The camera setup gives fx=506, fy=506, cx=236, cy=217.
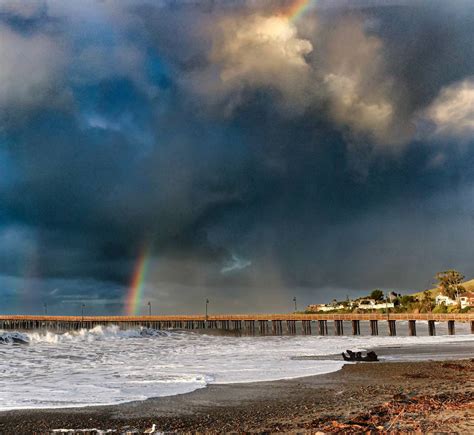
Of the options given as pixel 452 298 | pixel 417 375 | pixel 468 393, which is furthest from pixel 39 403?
pixel 452 298

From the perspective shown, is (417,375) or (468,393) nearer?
(468,393)

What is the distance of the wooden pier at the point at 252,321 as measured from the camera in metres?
66.6

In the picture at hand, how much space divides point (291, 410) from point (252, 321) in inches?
3169

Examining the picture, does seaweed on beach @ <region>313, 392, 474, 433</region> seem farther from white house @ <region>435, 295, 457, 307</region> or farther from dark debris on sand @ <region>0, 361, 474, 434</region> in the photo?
white house @ <region>435, 295, 457, 307</region>

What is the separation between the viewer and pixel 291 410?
12.0m

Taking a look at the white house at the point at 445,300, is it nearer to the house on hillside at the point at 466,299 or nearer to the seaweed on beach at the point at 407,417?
the house on hillside at the point at 466,299

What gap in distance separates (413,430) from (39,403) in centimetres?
990

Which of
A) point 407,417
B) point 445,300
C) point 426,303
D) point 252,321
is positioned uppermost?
point 445,300

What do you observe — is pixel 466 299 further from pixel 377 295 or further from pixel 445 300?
pixel 377 295

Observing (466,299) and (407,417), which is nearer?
(407,417)

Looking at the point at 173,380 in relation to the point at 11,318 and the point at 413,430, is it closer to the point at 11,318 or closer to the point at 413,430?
the point at 413,430

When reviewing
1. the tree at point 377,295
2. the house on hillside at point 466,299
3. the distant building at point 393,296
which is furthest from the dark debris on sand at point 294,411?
the tree at point 377,295

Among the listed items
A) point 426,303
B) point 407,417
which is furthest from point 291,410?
point 426,303

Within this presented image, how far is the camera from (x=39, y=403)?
44.4 feet
